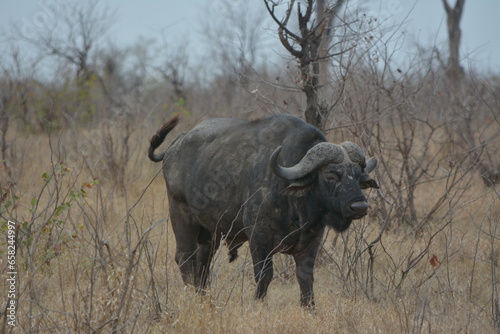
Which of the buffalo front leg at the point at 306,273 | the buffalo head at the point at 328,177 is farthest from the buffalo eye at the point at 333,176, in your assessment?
the buffalo front leg at the point at 306,273

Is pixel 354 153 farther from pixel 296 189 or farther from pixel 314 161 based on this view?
pixel 296 189

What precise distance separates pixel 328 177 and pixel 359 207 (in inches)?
13.3

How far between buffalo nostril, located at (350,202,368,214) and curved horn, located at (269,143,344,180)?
1.13ft

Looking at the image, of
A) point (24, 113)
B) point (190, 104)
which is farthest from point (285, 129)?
point (190, 104)

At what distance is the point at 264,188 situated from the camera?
447 centimetres

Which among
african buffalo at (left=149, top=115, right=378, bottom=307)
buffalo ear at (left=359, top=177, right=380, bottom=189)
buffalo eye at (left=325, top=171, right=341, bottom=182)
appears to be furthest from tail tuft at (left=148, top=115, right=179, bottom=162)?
buffalo ear at (left=359, top=177, right=380, bottom=189)

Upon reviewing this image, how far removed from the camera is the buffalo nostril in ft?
13.1

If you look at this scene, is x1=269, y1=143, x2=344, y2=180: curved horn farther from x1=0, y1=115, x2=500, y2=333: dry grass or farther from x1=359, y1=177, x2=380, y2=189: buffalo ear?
x1=0, y1=115, x2=500, y2=333: dry grass

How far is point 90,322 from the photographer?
10.6 ft

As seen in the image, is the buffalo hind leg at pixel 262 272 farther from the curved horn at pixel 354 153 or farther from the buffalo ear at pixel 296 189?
the curved horn at pixel 354 153

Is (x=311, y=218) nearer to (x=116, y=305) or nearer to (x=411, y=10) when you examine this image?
(x=116, y=305)

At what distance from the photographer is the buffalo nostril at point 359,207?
4004mm

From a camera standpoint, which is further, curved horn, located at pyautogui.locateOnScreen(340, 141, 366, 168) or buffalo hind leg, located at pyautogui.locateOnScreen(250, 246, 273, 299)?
buffalo hind leg, located at pyautogui.locateOnScreen(250, 246, 273, 299)

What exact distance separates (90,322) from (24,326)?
0.43 m
